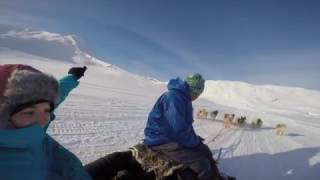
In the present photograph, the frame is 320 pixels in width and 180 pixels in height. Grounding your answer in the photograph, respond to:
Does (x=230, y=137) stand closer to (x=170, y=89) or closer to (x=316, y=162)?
(x=316, y=162)

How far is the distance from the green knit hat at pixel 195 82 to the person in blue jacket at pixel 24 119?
264cm

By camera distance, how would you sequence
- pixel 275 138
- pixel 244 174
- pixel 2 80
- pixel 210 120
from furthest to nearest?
pixel 210 120, pixel 275 138, pixel 244 174, pixel 2 80

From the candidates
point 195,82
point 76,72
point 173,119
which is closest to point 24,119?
point 76,72

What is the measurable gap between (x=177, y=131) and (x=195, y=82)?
720 mm

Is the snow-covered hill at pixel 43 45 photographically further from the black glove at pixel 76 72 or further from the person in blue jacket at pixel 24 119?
the person in blue jacket at pixel 24 119

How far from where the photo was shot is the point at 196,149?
4.51 meters

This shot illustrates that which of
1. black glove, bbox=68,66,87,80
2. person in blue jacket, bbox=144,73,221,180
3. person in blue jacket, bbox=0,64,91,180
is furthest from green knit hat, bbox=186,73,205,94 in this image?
person in blue jacket, bbox=0,64,91,180

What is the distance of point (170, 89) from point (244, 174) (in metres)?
3.24

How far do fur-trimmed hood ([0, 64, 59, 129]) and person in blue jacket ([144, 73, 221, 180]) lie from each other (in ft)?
7.17

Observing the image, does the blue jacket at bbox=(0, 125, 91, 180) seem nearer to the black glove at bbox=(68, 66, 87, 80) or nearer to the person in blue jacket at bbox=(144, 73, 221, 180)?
the black glove at bbox=(68, 66, 87, 80)

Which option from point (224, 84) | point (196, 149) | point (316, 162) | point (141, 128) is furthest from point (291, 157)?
point (224, 84)

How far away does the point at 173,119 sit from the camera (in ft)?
13.7

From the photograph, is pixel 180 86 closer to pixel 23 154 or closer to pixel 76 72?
pixel 76 72

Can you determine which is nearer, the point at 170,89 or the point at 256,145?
the point at 170,89
